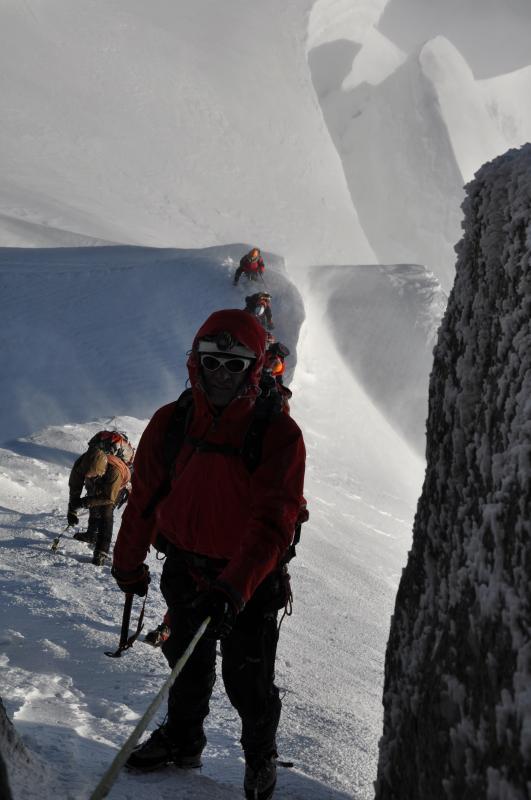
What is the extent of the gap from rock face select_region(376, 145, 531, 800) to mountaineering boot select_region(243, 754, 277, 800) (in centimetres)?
48

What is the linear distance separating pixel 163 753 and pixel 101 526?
3.86 meters

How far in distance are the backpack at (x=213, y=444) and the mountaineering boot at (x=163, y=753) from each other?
69 centimetres

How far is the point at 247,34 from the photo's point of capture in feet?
191

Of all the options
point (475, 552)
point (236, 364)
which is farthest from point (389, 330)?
point (475, 552)

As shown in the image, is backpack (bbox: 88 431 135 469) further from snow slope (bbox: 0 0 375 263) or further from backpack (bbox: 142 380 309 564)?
snow slope (bbox: 0 0 375 263)

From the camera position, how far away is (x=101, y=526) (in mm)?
6629

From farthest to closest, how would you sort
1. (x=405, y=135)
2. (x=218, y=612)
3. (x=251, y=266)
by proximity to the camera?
(x=405, y=135) < (x=251, y=266) < (x=218, y=612)

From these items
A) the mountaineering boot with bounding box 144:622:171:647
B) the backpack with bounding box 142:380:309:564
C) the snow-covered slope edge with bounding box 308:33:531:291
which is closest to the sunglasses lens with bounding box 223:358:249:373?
the backpack with bounding box 142:380:309:564

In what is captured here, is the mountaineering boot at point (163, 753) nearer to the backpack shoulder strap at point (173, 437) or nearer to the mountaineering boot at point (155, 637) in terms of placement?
the backpack shoulder strap at point (173, 437)

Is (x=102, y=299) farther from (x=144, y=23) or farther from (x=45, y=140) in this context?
(x=144, y=23)

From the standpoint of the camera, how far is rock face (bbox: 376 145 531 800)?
179cm

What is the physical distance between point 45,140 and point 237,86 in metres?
19.5

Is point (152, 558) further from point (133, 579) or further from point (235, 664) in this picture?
point (235, 664)

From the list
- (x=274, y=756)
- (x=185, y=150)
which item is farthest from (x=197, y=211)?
(x=274, y=756)
